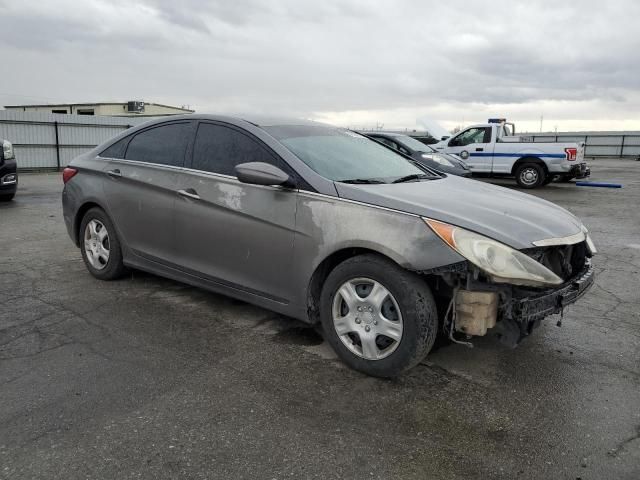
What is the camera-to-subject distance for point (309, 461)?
8.01 ft

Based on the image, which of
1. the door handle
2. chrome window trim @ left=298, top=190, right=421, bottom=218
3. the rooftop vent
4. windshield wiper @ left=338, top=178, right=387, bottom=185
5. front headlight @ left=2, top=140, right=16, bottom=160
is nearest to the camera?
chrome window trim @ left=298, top=190, right=421, bottom=218

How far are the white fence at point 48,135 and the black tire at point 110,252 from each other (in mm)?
15541

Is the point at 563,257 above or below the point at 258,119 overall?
below

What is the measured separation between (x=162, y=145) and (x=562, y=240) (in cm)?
319

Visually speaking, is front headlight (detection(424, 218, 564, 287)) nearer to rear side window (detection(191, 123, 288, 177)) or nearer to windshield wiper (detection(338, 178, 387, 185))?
windshield wiper (detection(338, 178, 387, 185))

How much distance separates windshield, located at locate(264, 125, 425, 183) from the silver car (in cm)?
2

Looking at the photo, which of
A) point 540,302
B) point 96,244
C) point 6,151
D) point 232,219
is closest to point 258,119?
point 232,219

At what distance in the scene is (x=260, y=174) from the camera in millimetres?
3512

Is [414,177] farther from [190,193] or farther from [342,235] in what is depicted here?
[190,193]

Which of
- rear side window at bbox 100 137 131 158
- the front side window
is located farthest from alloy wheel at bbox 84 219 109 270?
the front side window

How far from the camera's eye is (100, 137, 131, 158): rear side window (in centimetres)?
494

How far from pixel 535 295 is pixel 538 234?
369 millimetres

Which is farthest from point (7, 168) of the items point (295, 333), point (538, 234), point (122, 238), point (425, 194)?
point (538, 234)

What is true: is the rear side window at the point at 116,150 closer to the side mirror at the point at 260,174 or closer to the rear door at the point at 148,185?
the rear door at the point at 148,185
